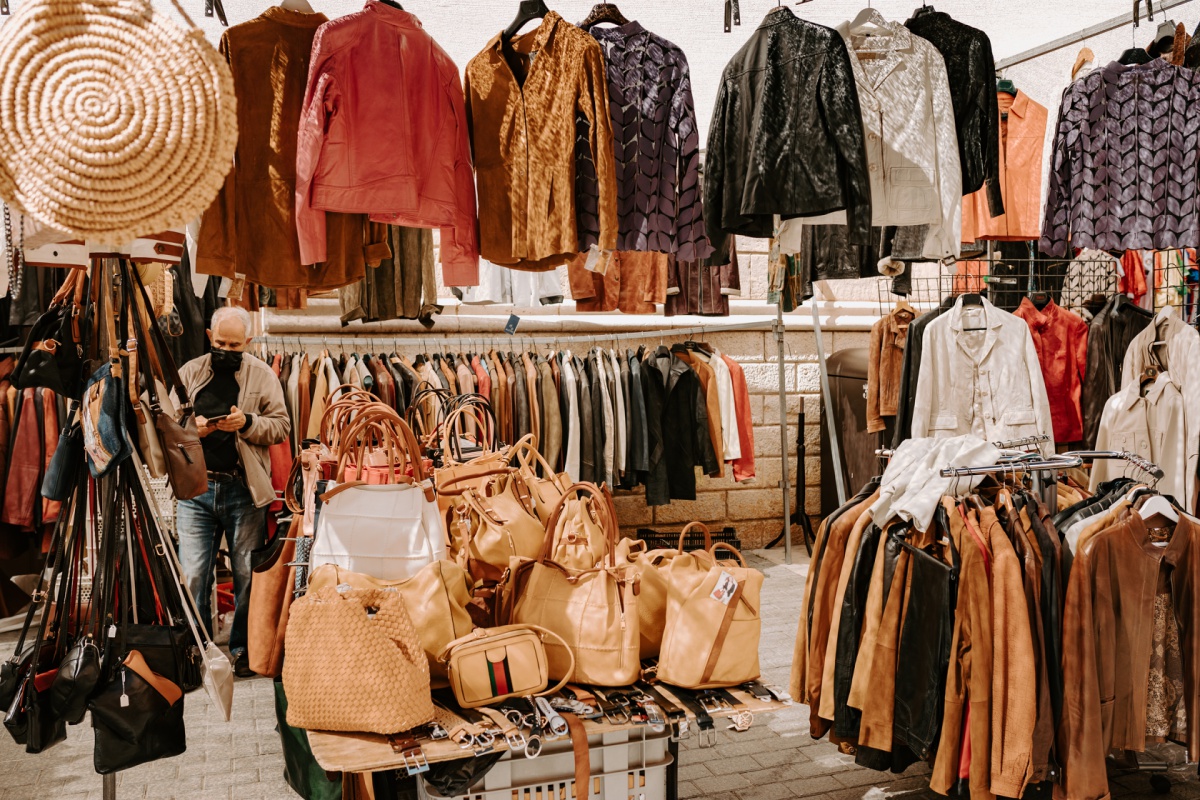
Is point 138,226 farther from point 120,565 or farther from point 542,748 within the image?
point 542,748

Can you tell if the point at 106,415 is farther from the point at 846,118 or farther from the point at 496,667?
the point at 846,118

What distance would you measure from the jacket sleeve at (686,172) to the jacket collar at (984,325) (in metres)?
1.73

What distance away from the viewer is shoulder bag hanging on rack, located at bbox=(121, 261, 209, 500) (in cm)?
235

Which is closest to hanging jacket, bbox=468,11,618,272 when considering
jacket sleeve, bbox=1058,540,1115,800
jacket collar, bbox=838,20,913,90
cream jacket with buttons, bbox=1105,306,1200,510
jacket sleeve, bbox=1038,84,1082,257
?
jacket collar, bbox=838,20,913,90

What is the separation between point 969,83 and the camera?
10.8 ft

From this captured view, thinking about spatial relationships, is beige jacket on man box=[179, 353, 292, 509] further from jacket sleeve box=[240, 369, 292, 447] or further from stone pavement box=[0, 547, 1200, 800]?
stone pavement box=[0, 547, 1200, 800]

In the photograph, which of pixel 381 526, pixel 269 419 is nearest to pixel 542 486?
pixel 381 526

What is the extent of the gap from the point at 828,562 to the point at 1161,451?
207cm

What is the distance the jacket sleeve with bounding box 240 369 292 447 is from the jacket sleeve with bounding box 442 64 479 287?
1.93 meters

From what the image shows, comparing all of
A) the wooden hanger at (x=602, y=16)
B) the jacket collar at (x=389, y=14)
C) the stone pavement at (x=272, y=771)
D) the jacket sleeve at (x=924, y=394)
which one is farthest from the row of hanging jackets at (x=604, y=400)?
the jacket collar at (x=389, y=14)

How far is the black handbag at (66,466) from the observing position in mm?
2297

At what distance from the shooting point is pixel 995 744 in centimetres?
257

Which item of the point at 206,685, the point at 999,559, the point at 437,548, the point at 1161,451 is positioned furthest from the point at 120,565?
the point at 1161,451

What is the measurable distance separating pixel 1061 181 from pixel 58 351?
3.96 meters
